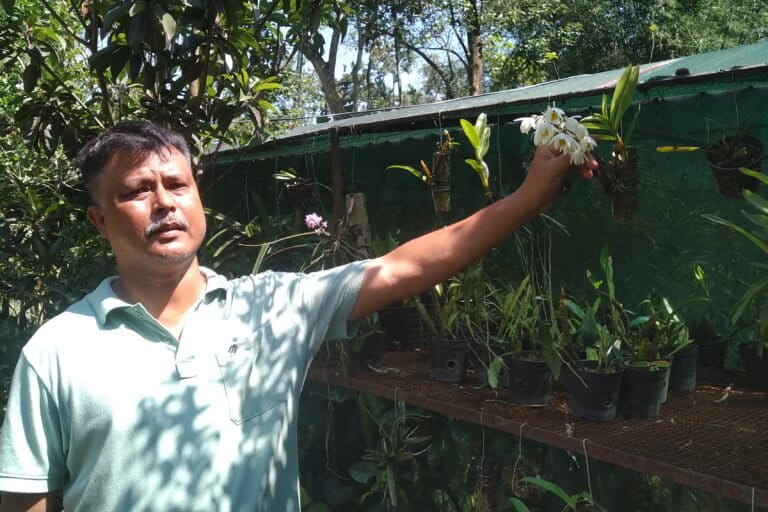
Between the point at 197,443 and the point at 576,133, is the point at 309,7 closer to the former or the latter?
the point at 576,133

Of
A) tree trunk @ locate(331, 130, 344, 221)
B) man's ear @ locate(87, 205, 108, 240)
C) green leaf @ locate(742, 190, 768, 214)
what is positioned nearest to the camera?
man's ear @ locate(87, 205, 108, 240)

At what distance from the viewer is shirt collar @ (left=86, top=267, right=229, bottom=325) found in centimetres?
138

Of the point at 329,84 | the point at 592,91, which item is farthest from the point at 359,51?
the point at 592,91

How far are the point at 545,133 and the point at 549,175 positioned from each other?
0.17 metres

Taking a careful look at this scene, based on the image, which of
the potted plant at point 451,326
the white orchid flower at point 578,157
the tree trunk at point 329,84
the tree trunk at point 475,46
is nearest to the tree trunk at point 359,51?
the tree trunk at point 329,84

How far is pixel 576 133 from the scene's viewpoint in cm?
154

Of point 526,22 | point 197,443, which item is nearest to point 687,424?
point 197,443

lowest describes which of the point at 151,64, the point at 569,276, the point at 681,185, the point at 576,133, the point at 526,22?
the point at 569,276

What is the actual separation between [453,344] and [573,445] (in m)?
0.79

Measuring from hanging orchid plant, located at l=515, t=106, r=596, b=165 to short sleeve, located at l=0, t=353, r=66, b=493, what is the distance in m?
1.13

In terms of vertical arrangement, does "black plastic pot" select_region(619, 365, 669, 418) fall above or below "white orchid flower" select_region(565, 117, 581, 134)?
below

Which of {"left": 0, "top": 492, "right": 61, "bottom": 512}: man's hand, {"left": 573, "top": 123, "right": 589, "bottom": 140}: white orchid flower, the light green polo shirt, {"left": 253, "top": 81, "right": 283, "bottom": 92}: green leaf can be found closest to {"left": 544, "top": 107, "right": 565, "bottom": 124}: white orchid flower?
{"left": 573, "top": 123, "right": 589, "bottom": 140}: white orchid flower

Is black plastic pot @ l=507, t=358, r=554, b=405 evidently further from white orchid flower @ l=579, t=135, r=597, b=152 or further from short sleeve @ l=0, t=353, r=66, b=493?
short sleeve @ l=0, t=353, r=66, b=493

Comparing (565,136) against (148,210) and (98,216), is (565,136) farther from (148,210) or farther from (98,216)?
(98,216)
